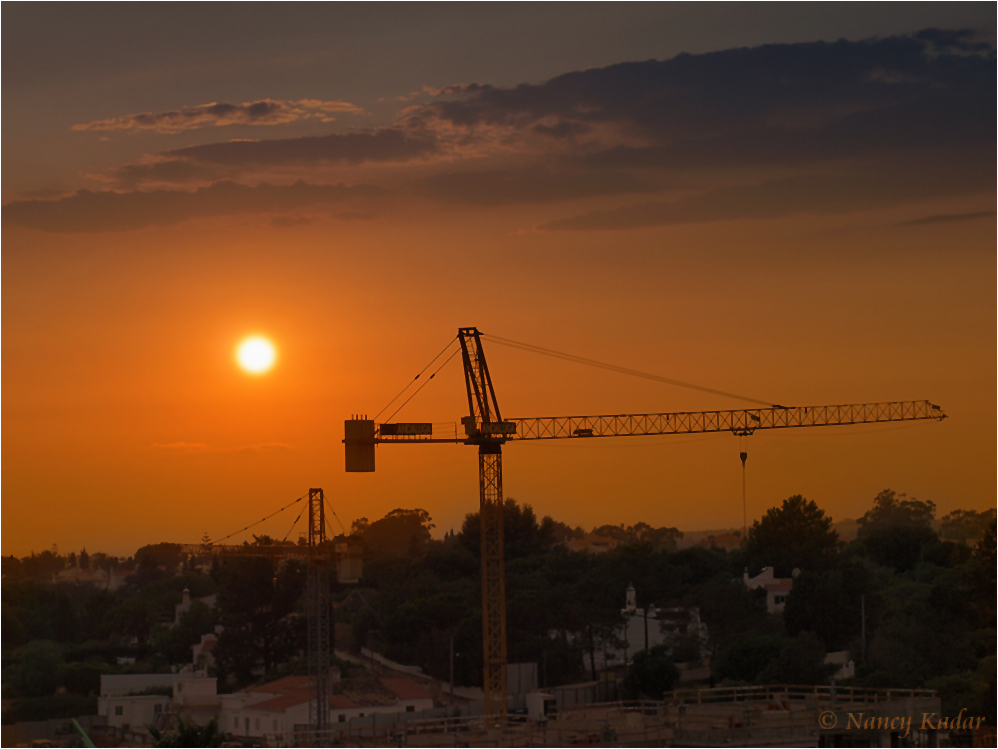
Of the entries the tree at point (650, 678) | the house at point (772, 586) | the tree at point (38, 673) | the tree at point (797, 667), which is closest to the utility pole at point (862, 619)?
the tree at point (797, 667)

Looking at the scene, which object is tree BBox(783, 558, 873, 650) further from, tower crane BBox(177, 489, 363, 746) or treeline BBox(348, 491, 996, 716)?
tower crane BBox(177, 489, 363, 746)

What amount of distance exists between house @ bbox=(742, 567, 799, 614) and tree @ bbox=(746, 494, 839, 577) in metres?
2.21

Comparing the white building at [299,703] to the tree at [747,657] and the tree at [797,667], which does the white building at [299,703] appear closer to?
the tree at [747,657]

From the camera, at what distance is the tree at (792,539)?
146 metres

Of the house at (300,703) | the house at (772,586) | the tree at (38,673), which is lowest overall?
the house at (300,703)

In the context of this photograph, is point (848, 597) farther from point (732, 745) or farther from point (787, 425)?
point (732, 745)

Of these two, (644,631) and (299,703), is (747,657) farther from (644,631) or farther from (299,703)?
(299,703)

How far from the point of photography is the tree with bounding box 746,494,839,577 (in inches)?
5728

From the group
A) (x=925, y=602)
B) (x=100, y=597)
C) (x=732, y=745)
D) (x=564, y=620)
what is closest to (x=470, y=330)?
(x=564, y=620)

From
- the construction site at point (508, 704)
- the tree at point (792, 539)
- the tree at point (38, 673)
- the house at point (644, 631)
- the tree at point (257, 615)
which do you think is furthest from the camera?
the tree at point (792, 539)

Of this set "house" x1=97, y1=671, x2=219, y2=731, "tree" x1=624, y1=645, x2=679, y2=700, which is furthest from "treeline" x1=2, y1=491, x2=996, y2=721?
"house" x1=97, y1=671, x2=219, y2=731

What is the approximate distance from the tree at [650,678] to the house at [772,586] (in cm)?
2175

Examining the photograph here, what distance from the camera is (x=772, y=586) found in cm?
13612

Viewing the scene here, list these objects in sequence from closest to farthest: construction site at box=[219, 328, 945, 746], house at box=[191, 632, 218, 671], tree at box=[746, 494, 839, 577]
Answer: construction site at box=[219, 328, 945, 746] → house at box=[191, 632, 218, 671] → tree at box=[746, 494, 839, 577]
